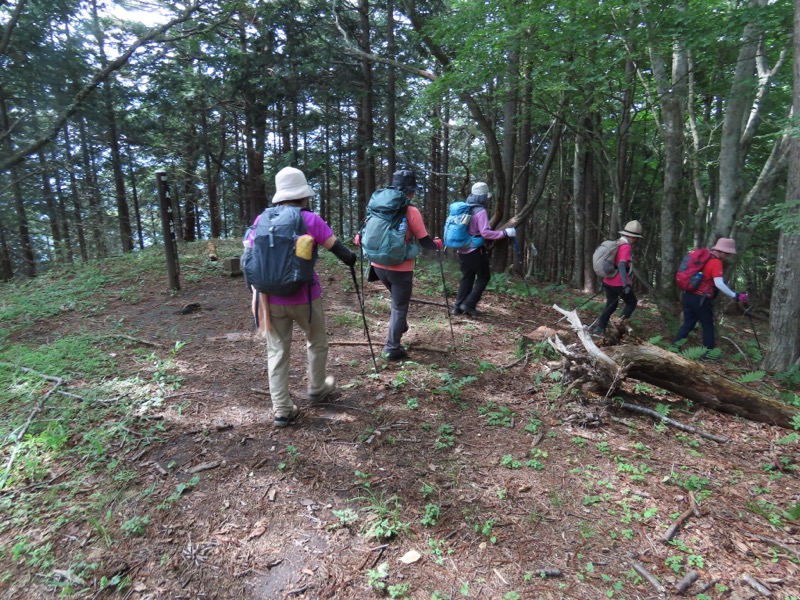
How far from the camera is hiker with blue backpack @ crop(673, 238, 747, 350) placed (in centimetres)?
645

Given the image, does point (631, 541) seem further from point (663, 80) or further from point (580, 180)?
point (580, 180)

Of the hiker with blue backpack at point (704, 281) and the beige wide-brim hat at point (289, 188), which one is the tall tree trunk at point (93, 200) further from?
the hiker with blue backpack at point (704, 281)

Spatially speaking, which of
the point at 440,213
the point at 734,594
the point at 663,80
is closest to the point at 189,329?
the point at 734,594

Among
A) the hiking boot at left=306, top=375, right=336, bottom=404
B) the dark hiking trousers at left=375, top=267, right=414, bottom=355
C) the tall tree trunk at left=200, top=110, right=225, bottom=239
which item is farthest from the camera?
the tall tree trunk at left=200, top=110, right=225, bottom=239

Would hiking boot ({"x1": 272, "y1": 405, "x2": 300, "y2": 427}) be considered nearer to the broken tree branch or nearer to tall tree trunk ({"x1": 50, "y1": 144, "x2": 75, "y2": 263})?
the broken tree branch

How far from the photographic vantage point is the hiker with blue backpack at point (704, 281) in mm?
6445

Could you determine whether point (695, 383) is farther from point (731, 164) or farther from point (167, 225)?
point (167, 225)

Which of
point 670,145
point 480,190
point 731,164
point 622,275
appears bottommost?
point 622,275

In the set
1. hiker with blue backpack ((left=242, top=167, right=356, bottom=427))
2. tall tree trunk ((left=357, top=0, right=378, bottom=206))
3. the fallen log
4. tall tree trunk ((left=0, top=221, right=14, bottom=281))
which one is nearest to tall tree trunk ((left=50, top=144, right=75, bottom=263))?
tall tree trunk ((left=0, top=221, right=14, bottom=281))

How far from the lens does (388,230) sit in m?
4.70

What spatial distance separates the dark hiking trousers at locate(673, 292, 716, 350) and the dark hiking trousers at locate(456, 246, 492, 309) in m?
3.16

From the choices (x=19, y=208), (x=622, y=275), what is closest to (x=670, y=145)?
(x=622, y=275)

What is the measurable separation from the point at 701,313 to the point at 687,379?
9.92 ft

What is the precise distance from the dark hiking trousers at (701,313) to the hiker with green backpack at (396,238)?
447 cm
